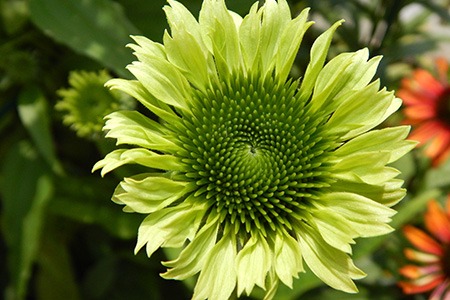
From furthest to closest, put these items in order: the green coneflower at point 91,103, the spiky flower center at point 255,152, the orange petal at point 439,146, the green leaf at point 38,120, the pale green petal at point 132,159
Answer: the orange petal at point 439,146, the green leaf at point 38,120, the green coneflower at point 91,103, the spiky flower center at point 255,152, the pale green petal at point 132,159

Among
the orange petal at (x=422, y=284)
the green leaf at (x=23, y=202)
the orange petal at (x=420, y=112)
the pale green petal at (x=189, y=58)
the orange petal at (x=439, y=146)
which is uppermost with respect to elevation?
the orange petal at (x=420, y=112)

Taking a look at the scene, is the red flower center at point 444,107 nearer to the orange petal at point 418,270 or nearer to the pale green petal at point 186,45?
the orange petal at point 418,270

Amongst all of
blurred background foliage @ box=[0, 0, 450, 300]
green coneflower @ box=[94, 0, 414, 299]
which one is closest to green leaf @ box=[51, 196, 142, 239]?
blurred background foliage @ box=[0, 0, 450, 300]

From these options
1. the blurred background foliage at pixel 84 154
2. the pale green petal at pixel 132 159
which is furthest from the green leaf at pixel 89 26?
the pale green petal at pixel 132 159

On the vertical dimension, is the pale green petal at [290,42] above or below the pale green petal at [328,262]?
above

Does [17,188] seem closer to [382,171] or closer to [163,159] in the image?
[163,159]

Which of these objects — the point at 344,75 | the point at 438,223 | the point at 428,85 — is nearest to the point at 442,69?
the point at 428,85
